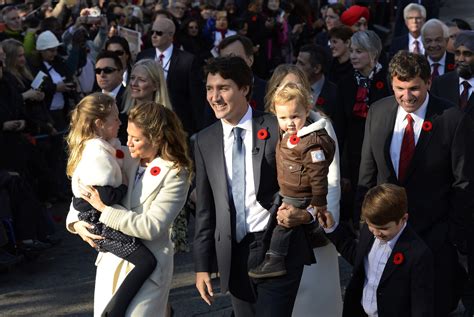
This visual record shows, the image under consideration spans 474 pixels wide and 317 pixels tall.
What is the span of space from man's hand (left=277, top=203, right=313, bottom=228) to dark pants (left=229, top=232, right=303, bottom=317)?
0.19 meters

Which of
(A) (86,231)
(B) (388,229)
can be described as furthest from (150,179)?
(B) (388,229)

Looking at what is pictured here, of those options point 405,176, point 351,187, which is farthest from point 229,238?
point 351,187

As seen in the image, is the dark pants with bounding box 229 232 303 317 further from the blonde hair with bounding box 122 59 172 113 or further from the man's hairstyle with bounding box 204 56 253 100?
the blonde hair with bounding box 122 59 172 113

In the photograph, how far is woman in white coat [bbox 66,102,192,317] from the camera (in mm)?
4887

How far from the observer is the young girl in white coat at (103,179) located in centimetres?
490

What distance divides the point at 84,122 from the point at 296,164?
1.25 m

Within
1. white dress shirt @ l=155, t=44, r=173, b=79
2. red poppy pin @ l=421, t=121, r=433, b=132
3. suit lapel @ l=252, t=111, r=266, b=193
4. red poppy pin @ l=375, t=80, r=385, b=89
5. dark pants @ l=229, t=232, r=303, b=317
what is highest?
suit lapel @ l=252, t=111, r=266, b=193

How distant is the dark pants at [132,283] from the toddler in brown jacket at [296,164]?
0.57 meters

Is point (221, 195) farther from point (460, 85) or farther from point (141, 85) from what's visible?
point (460, 85)

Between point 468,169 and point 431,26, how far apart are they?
4854mm

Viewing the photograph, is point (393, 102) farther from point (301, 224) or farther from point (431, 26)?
point (431, 26)

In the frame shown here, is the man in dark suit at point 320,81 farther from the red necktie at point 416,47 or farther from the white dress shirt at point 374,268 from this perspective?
the red necktie at point 416,47

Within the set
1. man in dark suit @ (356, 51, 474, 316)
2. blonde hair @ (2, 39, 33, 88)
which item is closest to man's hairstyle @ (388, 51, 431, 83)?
man in dark suit @ (356, 51, 474, 316)

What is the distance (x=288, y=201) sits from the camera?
4742 millimetres
